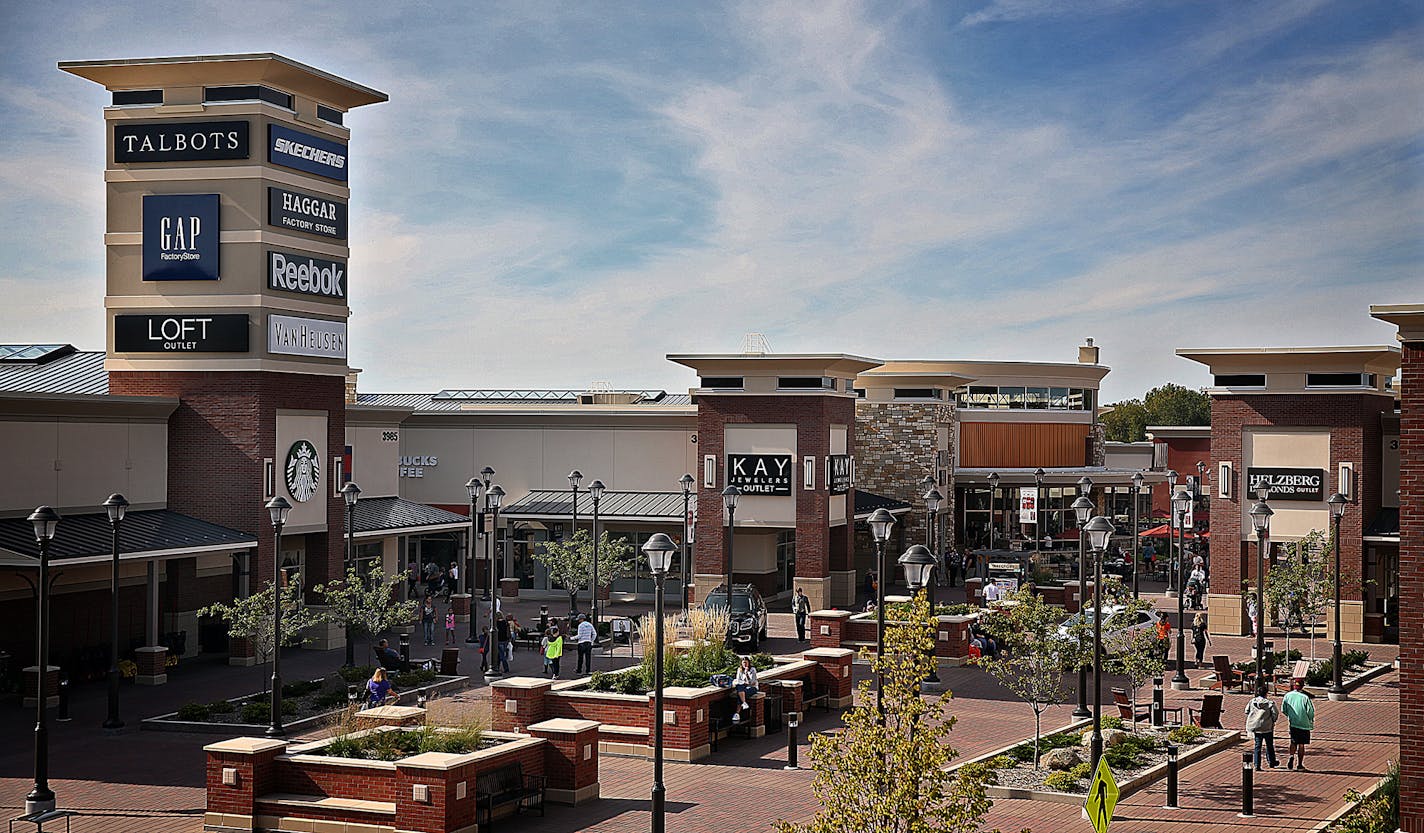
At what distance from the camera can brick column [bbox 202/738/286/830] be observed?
22422 mm

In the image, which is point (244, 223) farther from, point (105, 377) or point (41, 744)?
point (41, 744)

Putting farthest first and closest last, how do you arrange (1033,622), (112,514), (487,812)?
(112,514) < (1033,622) < (487,812)

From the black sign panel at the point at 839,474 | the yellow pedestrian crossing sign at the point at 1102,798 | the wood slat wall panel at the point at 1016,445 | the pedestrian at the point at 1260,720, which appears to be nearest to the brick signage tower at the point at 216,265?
the black sign panel at the point at 839,474

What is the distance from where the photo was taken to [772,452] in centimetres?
5212

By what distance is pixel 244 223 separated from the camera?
1619 inches

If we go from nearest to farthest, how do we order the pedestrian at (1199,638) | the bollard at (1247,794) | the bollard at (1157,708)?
the bollard at (1247,794)
the bollard at (1157,708)
the pedestrian at (1199,638)

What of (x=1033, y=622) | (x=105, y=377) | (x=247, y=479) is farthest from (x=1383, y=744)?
(x=105, y=377)

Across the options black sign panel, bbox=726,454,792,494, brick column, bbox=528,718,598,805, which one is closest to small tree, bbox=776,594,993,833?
brick column, bbox=528,718,598,805

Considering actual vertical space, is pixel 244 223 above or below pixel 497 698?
above

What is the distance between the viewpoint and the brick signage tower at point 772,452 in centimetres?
5166

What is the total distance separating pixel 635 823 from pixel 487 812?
2.31 m

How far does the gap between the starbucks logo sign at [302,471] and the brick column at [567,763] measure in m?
20.2

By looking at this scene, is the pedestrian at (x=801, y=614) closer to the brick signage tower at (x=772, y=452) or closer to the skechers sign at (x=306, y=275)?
the brick signage tower at (x=772, y=452)

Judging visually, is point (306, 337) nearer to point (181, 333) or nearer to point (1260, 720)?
point (181, 333)
